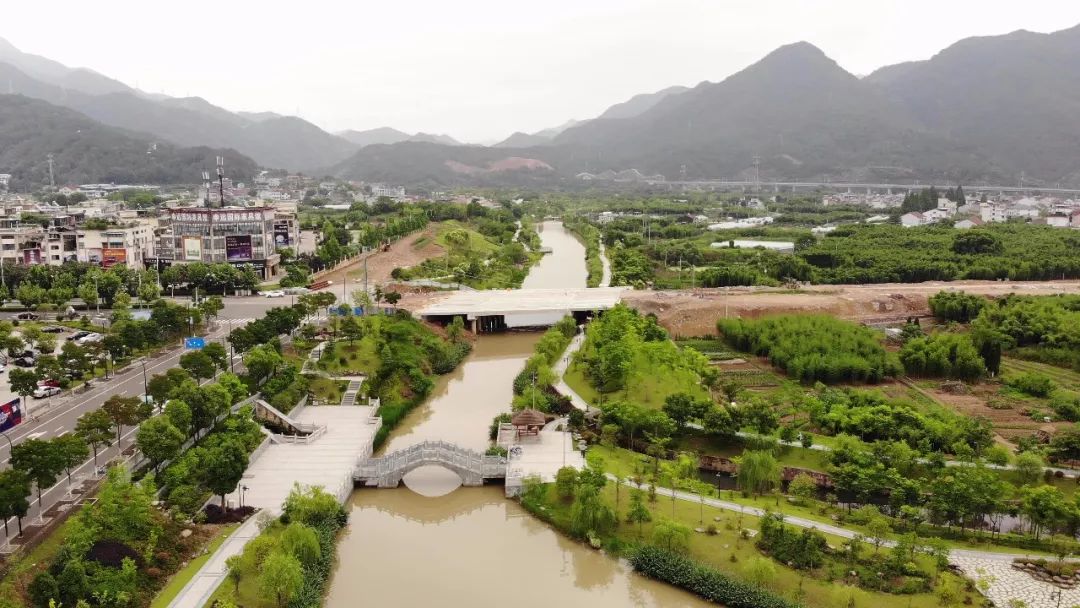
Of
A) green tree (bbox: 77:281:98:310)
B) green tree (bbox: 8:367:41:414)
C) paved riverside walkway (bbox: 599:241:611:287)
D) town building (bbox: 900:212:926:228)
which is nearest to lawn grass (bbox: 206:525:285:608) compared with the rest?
green tree (bbox: 8:367:41:414)

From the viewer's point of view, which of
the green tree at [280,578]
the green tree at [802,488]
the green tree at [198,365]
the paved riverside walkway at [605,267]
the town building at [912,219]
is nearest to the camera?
the green tree at [280,578]

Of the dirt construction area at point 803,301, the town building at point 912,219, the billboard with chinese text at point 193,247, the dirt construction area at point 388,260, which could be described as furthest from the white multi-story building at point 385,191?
the dirt construction area at point 803,301

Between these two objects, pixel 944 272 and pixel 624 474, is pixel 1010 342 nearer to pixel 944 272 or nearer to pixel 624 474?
pixel 944 272

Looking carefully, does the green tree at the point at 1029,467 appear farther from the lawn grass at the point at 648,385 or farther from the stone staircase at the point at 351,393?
the stone staircase at the point at 351,393

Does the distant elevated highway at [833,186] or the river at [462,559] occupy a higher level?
the distant elevated highway at [833,186]

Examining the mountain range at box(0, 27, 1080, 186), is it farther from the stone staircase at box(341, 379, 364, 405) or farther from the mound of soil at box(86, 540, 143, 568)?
the mound of soil at box(86, 540, 143, 568)

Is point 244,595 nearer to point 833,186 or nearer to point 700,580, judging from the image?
point 700,580
